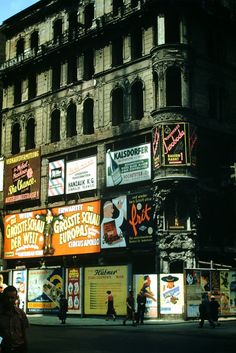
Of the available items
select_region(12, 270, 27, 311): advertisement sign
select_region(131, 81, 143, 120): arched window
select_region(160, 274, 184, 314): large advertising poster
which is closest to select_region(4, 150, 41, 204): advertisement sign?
select_region(12, 270, 27, 311): advertisement sign

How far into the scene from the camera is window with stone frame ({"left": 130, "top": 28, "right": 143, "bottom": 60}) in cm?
4222

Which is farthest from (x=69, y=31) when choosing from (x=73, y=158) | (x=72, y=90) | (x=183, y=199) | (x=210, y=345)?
(x=210, y=345)

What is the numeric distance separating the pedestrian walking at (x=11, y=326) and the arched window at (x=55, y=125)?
39.6 m

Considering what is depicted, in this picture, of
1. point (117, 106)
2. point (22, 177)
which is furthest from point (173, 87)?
point (22, 177)

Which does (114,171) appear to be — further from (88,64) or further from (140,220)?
(88,64)

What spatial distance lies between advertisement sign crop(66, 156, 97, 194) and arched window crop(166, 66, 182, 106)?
7348 mm

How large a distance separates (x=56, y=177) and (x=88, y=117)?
5304 mm

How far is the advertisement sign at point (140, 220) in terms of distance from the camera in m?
37.9

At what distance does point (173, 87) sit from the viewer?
130 feet

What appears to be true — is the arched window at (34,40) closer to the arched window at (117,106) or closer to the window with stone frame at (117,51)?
the window with stone frame at (117,51)

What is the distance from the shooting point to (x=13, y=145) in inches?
2014

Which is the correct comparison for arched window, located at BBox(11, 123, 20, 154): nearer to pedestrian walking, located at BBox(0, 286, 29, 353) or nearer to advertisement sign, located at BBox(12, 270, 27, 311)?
advertisement sign, located at BBox(12, 270, 27, 311)

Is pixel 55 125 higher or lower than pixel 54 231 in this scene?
higher

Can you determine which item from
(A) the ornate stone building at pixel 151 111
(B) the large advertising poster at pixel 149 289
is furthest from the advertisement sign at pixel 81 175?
(B) the large advertising poster at pixel 149 289
